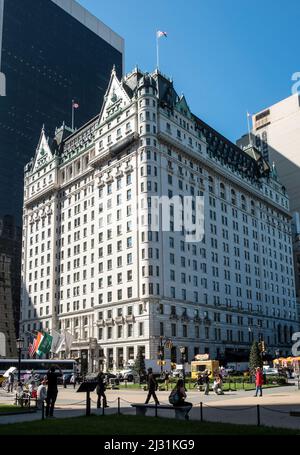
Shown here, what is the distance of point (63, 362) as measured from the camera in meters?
75.2

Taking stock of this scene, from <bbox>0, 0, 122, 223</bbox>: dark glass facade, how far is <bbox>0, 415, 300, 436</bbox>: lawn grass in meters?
138

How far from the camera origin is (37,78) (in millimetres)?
172750

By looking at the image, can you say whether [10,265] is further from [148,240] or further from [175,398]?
[175,398]

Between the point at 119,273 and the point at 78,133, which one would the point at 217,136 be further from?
the point at 119,273

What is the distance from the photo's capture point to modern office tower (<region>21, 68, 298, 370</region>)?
285 feet

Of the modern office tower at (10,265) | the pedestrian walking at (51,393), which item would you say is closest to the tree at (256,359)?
the pedestrian walking at (51,393)

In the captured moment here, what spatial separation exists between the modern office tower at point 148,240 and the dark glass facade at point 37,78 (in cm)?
3547

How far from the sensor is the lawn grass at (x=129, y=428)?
54.3ft

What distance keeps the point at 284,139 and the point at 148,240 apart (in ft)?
350

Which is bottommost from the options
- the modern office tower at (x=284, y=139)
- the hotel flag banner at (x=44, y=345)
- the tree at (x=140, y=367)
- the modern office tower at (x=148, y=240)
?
the tree at (x=140, y=367)

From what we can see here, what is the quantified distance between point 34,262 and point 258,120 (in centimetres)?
10465

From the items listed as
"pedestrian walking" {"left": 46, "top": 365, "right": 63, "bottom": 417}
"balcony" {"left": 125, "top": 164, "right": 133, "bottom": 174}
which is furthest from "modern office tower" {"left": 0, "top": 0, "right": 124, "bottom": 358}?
"pedestrian walking" {"left": 46, "top": 365, "right": 63, "bottom": 417}

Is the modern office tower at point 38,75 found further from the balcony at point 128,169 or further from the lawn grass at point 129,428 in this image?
the lawn grass at point 129,428

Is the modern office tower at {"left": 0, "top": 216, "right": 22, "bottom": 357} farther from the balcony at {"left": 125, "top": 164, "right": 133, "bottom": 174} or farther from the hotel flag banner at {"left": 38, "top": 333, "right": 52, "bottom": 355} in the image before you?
the hotel flag banner at {"left": 38, "top": 333, "right": 52, "bottom": 355}
